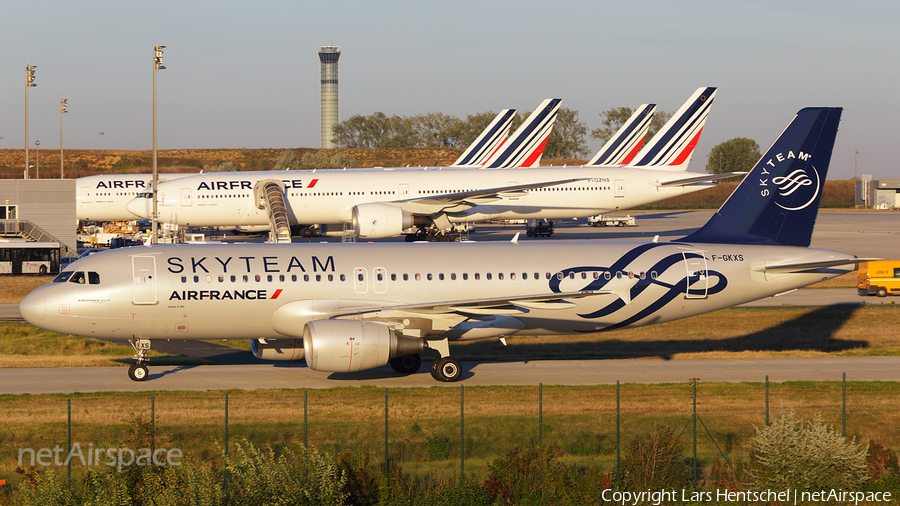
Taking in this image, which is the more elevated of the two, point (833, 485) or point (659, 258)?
point (659, 258)

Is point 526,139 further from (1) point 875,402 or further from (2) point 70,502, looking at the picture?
(2) point 70,502

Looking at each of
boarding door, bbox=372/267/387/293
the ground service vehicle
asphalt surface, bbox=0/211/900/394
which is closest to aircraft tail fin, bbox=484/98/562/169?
the ground service vehicle

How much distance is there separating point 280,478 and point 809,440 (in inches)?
450

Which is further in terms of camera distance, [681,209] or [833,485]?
[681,209]

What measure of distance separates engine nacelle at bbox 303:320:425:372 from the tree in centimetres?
17213

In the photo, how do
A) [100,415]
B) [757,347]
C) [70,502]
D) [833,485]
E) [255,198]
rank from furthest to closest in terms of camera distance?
1. [255,198]
2. [757,347]
3. [100,415]
4. [833,485]
5. [70,502]

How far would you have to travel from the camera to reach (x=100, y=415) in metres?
23.8

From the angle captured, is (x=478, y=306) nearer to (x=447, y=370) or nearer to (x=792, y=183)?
(x=447, y=370)

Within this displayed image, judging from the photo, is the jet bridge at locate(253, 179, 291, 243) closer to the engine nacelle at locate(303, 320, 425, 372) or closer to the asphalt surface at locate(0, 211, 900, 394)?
the asphalt surface at locate(0, 211, 900, 394)

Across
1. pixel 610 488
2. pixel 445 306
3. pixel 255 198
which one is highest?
pixel 255 198

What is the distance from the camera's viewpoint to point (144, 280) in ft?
92.5

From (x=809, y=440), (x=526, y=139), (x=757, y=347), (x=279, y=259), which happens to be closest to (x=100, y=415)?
(x=279, y=259)

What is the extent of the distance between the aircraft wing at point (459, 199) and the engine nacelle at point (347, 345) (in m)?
32.3

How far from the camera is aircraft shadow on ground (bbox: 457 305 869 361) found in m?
35.8
